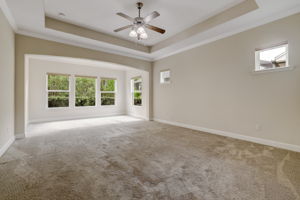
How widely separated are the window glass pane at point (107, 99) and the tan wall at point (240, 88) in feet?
13.5

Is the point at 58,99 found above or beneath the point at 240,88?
beneath

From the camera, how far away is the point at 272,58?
10.5ft

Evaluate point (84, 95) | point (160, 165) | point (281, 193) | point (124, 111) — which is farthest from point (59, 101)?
point (281, 193)

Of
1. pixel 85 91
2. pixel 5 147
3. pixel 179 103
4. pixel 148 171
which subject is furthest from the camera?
pixel 85 91

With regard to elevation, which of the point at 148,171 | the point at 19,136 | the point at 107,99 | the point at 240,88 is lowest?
the point at 148,171

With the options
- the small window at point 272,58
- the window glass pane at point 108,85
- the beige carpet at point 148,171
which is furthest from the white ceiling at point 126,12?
the window glass pane at point 108,85

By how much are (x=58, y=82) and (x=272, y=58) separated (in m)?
7.95

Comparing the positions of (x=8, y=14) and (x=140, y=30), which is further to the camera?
(x=140, y=30)

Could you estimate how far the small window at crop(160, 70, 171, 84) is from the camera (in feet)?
19.1

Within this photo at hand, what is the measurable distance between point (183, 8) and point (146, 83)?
3.84m

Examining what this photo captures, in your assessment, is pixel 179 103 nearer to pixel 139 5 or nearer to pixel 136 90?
pixel 136 90

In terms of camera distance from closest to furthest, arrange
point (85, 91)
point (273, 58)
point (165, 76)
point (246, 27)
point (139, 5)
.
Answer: point (139, 5) → point (273, 58) → point (246, 27) → point (165, 76) → point (85, 91)

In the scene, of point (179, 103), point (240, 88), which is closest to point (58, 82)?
point (179, 103)

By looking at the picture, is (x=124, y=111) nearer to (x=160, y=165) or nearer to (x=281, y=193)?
(x=160, y=165)
